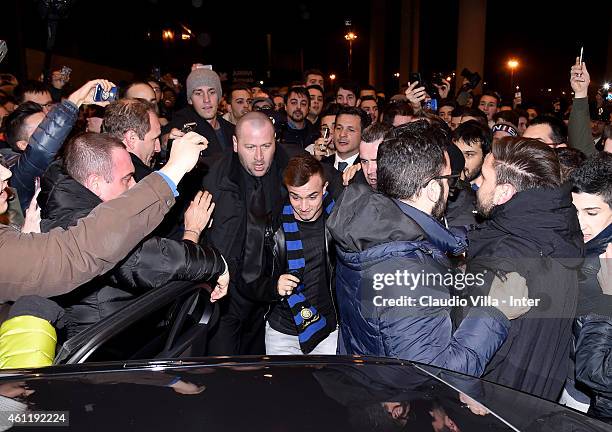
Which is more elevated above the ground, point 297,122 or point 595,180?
point 297,122

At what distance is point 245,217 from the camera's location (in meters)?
4.18

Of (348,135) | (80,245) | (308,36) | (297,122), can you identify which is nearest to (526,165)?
(80,245)

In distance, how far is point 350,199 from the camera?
7.66 feet

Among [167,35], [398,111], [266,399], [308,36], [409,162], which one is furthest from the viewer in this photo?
[308,36]

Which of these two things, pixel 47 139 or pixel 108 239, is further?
pixel 47 139

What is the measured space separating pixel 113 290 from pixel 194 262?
0.35 metres

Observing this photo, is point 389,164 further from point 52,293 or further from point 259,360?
point 52,293

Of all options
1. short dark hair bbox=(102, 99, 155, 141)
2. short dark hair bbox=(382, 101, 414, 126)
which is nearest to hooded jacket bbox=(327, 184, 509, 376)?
short dark hair bbox=(102, 99, 155, 141)

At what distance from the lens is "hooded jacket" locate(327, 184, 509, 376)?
6.91 feet

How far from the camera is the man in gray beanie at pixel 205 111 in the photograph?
5684 mm

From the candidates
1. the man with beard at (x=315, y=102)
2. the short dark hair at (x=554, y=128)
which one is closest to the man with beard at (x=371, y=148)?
the short dark hair at (x=554, y=128)

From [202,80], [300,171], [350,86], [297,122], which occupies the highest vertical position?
[350,86]

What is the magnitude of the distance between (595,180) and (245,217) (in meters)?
2.27

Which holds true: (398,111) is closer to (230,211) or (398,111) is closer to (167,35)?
(230,211)
